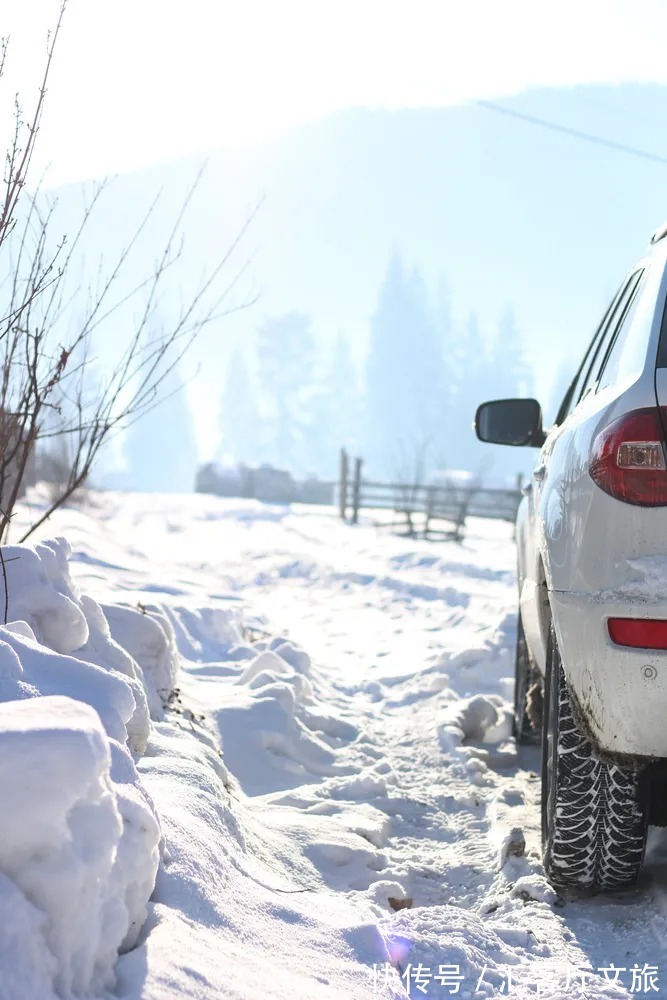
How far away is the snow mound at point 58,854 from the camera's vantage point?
1.44 m

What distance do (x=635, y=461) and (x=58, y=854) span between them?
54.5 inches

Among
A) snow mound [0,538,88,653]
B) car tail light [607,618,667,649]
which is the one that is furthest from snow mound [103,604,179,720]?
car tail light [607,618,667,649]

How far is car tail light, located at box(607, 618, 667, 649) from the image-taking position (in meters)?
1.97

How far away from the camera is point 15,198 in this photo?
289 centimetres

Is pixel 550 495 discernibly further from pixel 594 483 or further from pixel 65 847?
pixel 65 847

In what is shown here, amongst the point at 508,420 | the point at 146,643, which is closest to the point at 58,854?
the point at 146,643

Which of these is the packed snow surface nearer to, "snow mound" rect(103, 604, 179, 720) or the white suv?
"snow mound" rect(103, 604, 179, 720)

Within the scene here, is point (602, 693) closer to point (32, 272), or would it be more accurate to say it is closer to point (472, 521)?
point (32, 272)

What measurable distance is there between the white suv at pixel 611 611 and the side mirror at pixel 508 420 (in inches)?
37.5

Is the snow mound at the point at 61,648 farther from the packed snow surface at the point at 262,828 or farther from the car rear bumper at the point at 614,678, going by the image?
the car rear bumper at the point at 614,678

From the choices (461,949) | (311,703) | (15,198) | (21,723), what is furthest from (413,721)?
(21,723)

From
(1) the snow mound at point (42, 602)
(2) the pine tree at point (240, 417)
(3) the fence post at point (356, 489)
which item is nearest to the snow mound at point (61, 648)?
(1) the snow mound at point (42, 602)

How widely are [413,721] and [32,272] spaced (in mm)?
3010

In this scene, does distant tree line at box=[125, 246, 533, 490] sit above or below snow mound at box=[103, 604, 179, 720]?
above
